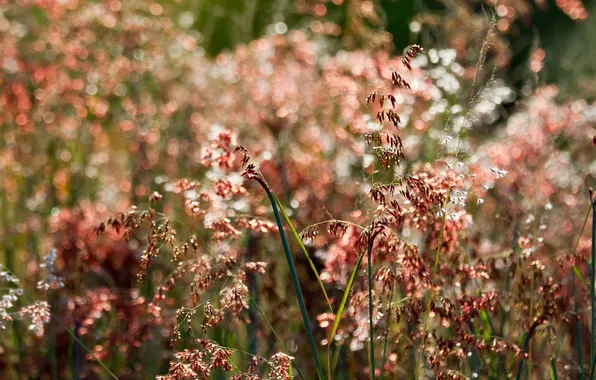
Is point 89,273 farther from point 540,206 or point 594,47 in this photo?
point 594,47

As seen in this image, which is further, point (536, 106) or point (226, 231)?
point (536, 106)

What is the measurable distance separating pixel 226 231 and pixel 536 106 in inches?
103

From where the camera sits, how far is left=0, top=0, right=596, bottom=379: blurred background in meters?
3.56

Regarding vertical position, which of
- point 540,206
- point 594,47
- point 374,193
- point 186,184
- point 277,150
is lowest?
point 374,193

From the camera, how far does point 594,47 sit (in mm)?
7504

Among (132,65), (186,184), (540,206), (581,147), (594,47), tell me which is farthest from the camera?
(594,47)

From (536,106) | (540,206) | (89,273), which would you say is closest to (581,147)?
(536,106)

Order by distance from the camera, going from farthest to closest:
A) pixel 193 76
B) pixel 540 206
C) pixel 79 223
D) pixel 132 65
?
pixel 193 76, pixel 132 65, pixel 79 223, pixel 540 206

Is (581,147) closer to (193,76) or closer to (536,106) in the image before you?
(536,106)

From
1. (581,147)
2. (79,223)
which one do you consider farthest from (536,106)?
(79,223)

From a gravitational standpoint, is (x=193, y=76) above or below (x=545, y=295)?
above

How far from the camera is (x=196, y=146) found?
4.95 metres

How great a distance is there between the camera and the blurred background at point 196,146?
3564 millimetres

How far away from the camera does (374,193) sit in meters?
2.01
